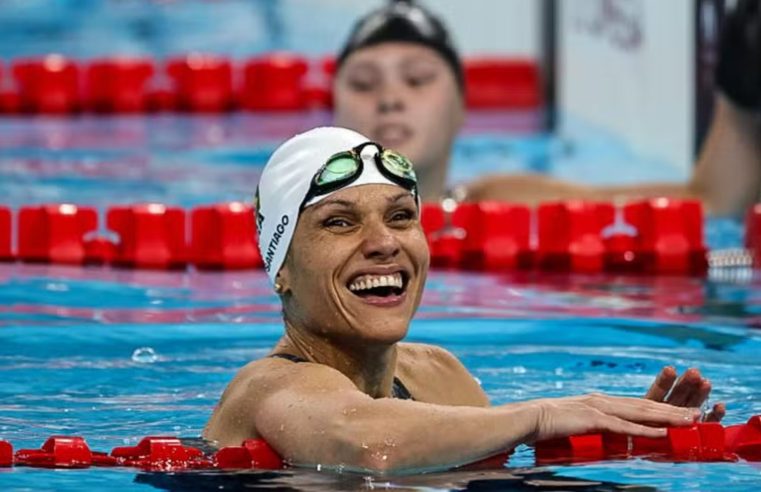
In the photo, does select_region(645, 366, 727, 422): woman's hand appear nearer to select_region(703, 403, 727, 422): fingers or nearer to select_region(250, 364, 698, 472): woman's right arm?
select_region(703, 403, 727, 422): fingers

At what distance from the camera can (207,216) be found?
24.6 ft

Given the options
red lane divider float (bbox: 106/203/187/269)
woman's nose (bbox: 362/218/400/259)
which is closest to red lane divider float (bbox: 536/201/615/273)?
red lane divider float (bbox: 106/203/187/269)

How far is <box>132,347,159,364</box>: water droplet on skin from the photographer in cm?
570

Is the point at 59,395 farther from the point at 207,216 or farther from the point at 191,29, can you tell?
the point at 191,29

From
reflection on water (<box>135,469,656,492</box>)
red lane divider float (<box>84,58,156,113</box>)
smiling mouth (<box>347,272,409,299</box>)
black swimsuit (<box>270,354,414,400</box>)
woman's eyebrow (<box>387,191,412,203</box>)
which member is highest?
red lane divider float (<box>84,58,156,113</box>)

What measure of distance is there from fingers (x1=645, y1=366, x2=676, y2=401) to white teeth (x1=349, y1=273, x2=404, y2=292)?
607 mm

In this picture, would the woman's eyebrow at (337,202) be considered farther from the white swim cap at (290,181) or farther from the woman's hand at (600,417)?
the woman's hand at (600,417)

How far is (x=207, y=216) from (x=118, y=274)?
45 centimetres

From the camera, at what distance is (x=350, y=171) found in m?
4.11

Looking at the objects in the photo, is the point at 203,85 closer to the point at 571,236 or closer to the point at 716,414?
the point at 571,236

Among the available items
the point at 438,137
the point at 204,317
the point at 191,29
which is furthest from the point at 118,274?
the point at 191,29

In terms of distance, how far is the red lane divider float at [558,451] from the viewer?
403 cm

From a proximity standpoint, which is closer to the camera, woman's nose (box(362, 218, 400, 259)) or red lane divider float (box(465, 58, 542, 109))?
woman's nose (box(362, 218, 400, 259))

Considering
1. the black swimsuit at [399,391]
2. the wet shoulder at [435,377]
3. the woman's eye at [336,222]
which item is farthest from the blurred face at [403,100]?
the woman's eye at [336,222]
